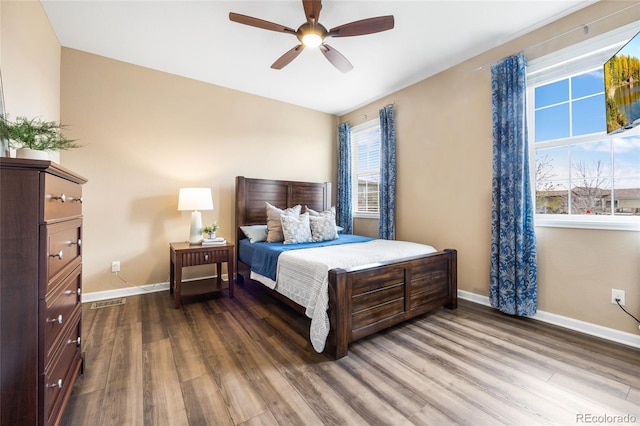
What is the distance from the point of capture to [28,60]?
7.02 feet

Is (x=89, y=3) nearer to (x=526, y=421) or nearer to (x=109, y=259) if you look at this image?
(x=109, y=259)

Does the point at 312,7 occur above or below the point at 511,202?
above

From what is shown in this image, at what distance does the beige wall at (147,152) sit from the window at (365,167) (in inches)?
60.3

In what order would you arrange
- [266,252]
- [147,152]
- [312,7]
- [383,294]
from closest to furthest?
1. [312,7]
2. [383,294]
3. [266,252]
4. [147,152]

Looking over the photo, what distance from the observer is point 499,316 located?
106 inches

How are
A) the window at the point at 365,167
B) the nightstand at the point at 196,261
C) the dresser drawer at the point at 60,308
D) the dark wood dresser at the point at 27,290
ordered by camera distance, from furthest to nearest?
the window at the point at 365,167 → the nightstand at the point at 196,261 → the dresser drawer at the point at 60,308 → the dark wood dresser at the point at 27,290

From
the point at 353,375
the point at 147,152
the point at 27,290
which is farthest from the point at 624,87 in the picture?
the point at 147,152

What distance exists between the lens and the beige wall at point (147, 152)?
10.2 ft

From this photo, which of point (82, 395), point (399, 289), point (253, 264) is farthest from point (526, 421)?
point (253, 264)

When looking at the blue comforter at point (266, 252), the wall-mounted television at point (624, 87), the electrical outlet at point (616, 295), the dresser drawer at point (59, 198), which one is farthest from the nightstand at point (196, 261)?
the electrical outlet at point (616, 295)

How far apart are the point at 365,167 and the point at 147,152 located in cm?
327

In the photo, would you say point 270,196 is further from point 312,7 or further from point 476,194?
point 476,194

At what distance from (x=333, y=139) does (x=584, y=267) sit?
3.91 m

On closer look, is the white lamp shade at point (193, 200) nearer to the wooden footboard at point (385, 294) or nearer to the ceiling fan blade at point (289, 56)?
the ceiling fan blade at point (289, 56)
